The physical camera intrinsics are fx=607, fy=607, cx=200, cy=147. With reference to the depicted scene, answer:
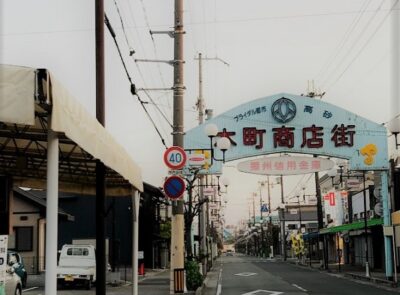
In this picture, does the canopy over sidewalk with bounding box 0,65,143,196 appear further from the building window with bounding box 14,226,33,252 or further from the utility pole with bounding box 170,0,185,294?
the building window with bounding box 14,226,33,252

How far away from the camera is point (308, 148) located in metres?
27.2

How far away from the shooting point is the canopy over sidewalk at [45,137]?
15.7 ft

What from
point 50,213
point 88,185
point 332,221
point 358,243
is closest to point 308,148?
point 88,185

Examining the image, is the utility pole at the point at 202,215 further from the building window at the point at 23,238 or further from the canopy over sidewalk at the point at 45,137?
the canopy over sidewalk at the point at 45,137

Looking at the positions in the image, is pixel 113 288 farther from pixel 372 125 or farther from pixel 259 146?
pixel 372 125

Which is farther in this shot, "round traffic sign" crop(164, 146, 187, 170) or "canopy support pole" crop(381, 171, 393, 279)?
"canopy support pole" crop(381, 171, 393, 279)

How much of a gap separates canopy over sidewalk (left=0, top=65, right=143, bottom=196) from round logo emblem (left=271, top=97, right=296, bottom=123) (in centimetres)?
1573

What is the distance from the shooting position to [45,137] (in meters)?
7.55

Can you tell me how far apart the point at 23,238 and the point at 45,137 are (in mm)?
32812

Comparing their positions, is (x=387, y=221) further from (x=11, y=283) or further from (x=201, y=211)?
(x=11, y=283)

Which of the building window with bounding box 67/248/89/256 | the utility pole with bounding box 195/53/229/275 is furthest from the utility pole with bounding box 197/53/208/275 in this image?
the building window with bounding box 67/248/89/256

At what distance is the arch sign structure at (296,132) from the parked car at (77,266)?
6932 mm

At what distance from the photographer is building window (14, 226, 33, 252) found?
38219mm

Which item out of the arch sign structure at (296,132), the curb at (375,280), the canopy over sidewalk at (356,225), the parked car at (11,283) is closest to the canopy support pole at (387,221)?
the curb at (375,280)
